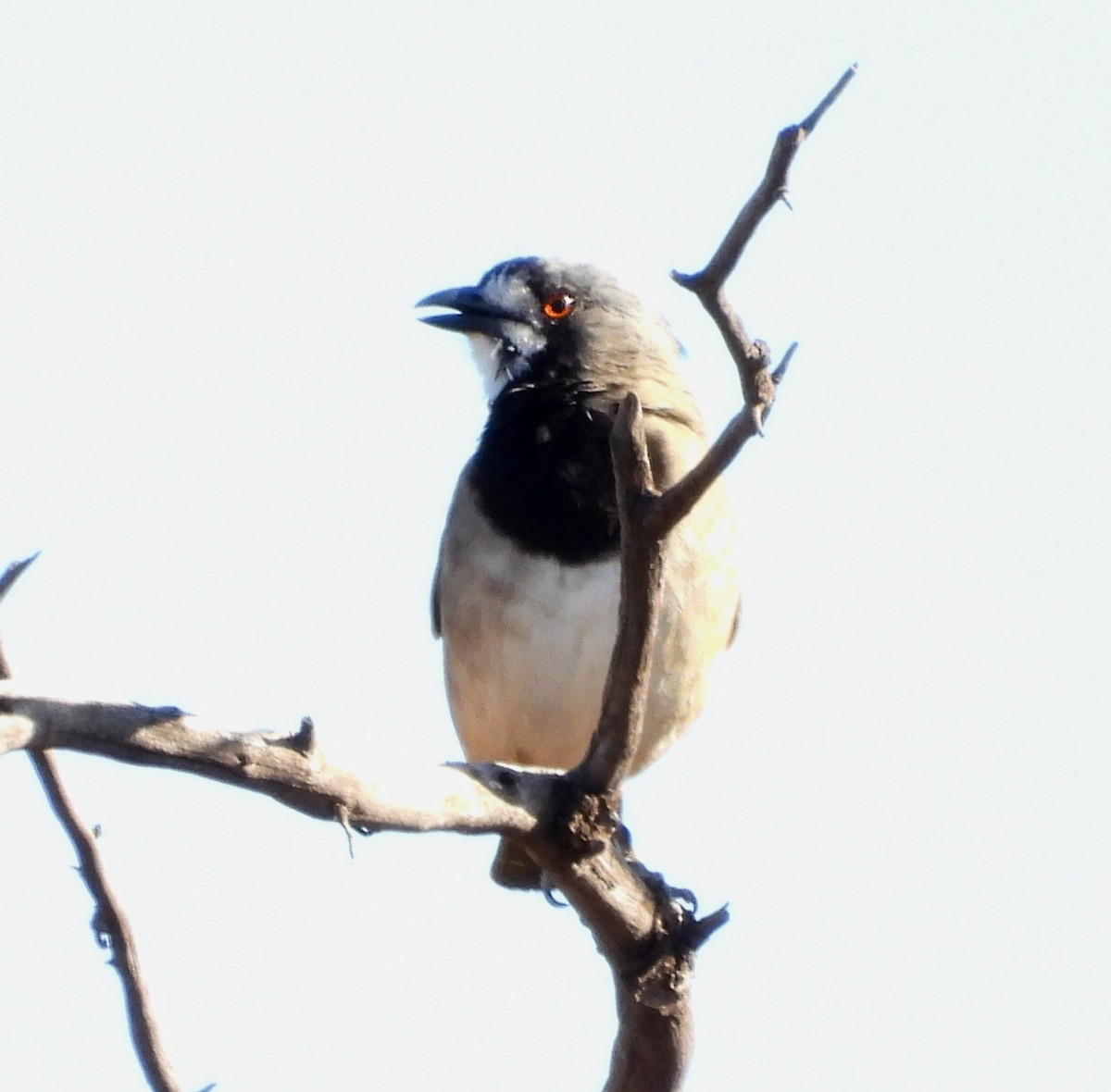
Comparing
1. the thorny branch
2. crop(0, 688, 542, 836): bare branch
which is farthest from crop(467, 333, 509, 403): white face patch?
crop(0, 688, 542, 836): bare branch

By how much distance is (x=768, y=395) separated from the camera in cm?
457

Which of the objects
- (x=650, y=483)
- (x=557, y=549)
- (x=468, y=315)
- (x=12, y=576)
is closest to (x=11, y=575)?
(x=12, y=576)

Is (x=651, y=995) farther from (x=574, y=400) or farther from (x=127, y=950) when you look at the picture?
(x=574, y=400)

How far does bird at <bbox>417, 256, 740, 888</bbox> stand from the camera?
7379 millimetres

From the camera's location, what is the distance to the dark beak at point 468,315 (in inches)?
334

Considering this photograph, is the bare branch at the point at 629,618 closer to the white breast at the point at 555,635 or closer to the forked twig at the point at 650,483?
the forked twig at the point at 650,483

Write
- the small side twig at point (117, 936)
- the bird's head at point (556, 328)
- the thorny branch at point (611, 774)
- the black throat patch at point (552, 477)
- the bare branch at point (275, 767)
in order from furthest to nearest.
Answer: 1. the bird's head at point (556, 328)
2. the black throat patch at point (552, 477)
3. the small side twig at point (117, 936)
4. the thorny branch at point (611, 774)
5. the bare branch at point (275, 767)

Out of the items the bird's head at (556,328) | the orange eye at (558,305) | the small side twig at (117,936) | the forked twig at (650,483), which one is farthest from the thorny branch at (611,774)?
the orange eye at (558,305)

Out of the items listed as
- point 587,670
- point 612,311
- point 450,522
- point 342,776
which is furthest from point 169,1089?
point 612,311

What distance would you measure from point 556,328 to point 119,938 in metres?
4.34

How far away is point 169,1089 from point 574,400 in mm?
3789

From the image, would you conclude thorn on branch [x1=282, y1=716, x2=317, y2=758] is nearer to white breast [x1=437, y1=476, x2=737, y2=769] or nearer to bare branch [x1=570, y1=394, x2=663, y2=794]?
bare branch [x1=570, y1=394, x2=663, y2=794]

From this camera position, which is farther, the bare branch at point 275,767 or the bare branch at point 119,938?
the bare branch at point 119,938

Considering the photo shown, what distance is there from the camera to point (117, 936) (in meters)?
4.84
